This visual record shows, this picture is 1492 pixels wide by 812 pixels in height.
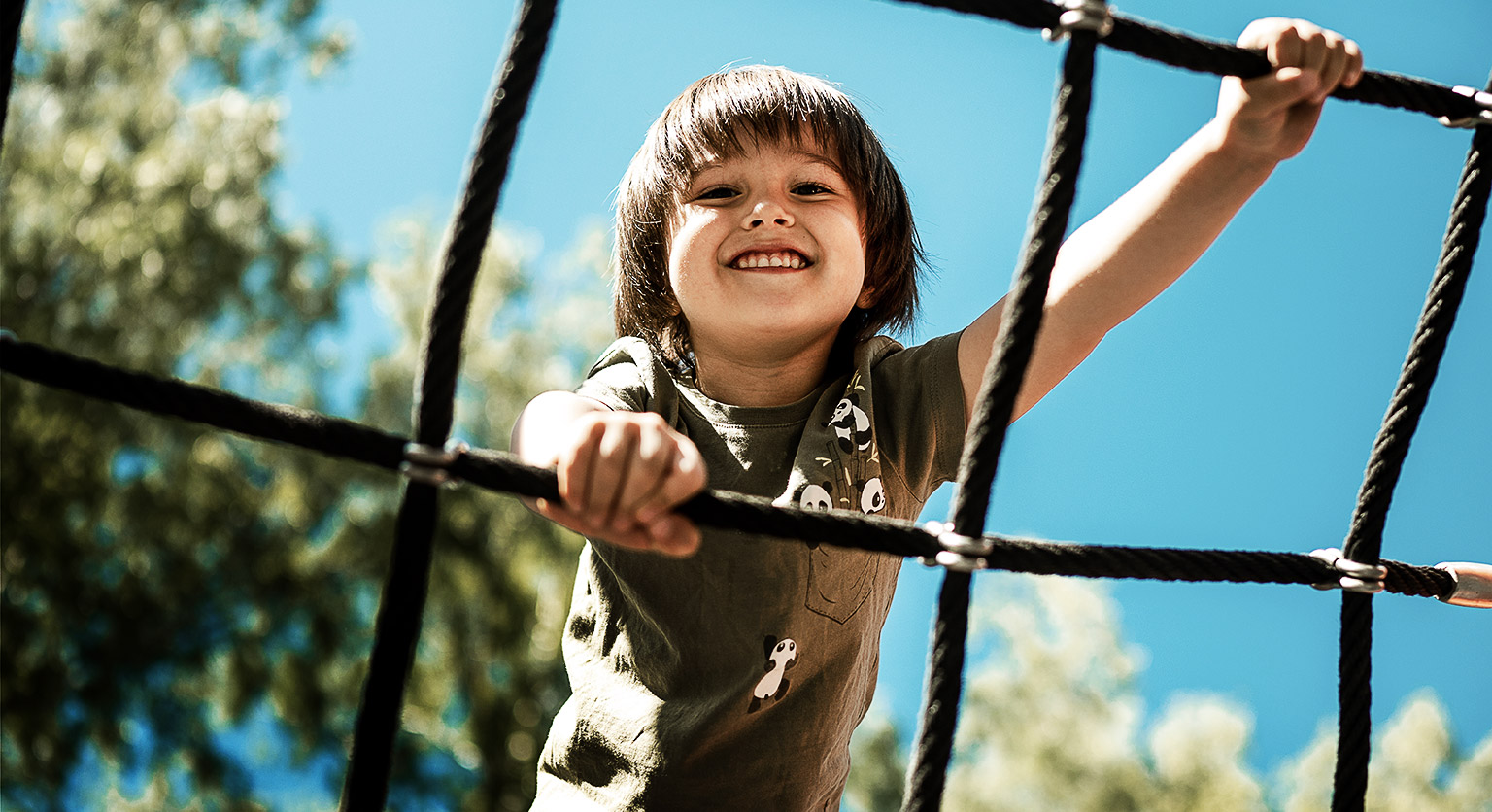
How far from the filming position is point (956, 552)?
2.06 feet

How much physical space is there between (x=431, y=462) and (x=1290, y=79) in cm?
53

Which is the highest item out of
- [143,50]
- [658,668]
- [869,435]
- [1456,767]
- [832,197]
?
[143,50]

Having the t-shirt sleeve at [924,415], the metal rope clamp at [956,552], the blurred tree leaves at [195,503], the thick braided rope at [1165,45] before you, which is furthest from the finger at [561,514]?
the blurred tree leaves at [195,503]

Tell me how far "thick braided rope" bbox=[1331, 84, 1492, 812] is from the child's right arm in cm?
41

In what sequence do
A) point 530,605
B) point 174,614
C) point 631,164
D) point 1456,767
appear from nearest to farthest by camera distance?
point 631,164 < point 174,614 < point 530,605 < point 1456,767

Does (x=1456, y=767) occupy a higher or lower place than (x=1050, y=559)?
higher

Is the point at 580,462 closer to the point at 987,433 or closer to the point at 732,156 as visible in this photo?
the point at 987,433

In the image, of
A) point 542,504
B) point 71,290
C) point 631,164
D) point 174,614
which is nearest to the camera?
point 542,504

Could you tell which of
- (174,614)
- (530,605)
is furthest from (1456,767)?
(174,614)

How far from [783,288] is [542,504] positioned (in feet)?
1.37

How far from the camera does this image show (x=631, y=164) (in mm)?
1204

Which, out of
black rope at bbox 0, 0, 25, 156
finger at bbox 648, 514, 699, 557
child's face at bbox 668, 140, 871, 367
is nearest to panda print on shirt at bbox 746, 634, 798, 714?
child's face at bbox 668, 140, 871, 367

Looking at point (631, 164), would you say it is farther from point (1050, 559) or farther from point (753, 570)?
point (1050, 559)

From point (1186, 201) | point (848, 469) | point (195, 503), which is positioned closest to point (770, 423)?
point (848, 469)
